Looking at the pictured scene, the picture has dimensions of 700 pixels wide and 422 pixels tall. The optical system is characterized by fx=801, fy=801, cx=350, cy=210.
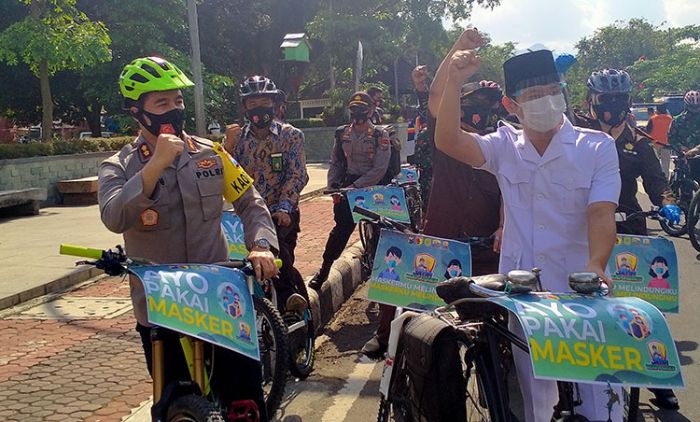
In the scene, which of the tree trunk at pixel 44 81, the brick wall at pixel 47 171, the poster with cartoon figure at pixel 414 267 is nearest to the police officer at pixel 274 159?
the poster with cartoon figure at pixel 414 267

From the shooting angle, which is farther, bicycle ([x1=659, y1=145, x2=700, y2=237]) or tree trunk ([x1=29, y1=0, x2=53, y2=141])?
tree trunk ([x1=29, y1=0, x2=53, y2=141])

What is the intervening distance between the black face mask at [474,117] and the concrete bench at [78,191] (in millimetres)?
11820

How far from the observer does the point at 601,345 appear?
7.80ft

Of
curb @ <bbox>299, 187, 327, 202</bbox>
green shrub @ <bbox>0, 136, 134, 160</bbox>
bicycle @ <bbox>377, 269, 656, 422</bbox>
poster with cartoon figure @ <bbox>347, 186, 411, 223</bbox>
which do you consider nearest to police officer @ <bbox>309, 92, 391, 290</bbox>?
poster with cartoon figure @ <bbox>347, 186, 411, 223</bbox>

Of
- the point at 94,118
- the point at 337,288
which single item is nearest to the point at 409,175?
the point at 337,288

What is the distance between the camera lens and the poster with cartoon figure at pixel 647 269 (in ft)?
15.4

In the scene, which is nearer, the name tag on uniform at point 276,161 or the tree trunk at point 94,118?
the name tag on uniform at point 276,161

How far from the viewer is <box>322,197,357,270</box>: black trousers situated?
23.7 ft

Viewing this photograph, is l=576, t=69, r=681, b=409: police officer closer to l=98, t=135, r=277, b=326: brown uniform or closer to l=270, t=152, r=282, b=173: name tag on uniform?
l=270, t=152, r=282, b=173: name tag on uniform

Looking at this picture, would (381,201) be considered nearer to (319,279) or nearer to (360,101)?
(319,279)

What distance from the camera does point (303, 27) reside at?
37656 millimetres

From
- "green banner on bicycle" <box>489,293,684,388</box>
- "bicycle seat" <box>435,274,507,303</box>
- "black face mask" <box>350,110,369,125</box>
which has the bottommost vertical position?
"green banner on bicycle" <box>489,293,684,388</box>

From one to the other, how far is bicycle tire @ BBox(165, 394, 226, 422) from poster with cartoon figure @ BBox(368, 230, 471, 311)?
1.70 m

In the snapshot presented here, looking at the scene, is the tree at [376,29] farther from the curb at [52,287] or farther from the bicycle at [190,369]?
the bicycle at [190,369]
